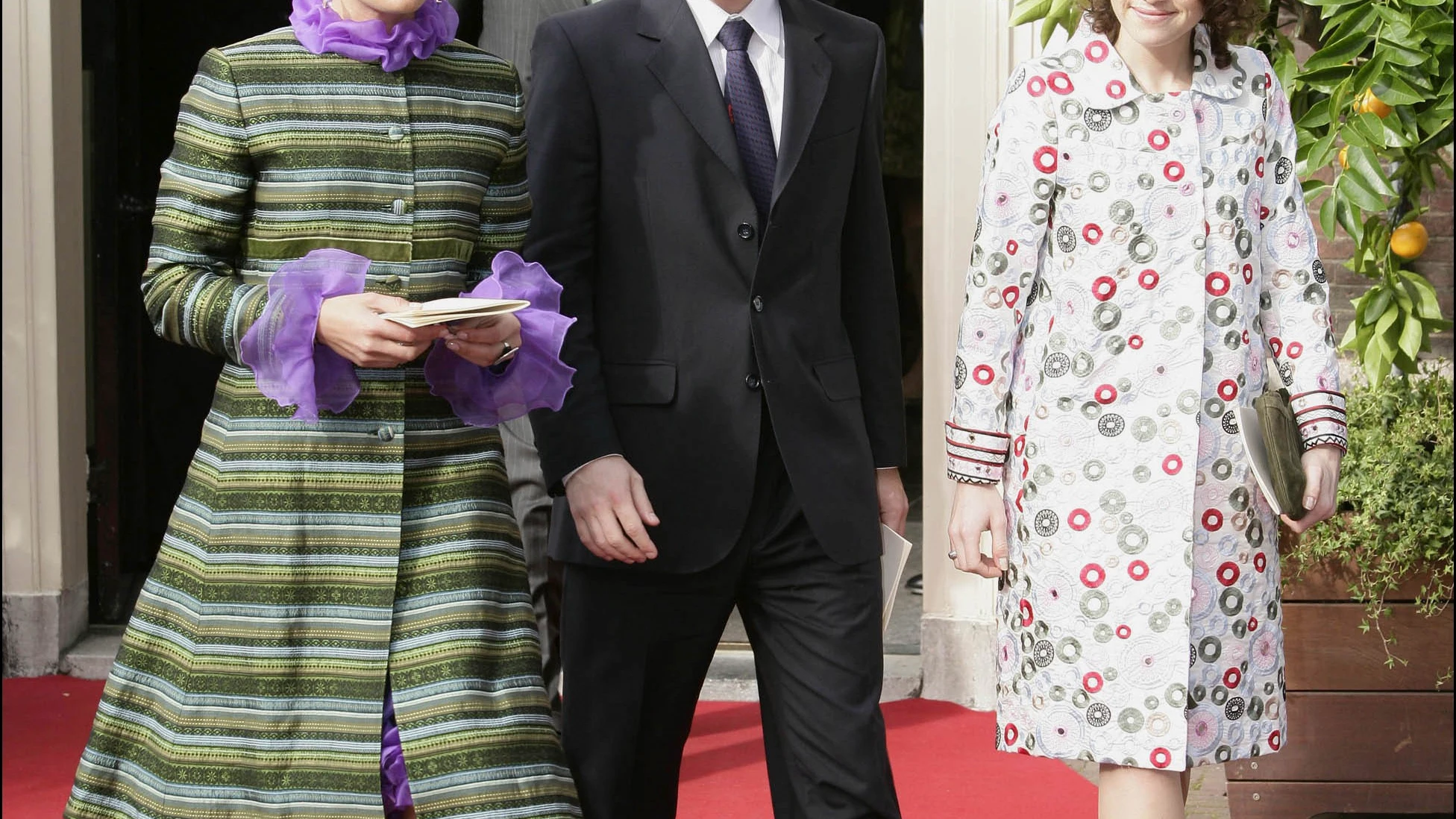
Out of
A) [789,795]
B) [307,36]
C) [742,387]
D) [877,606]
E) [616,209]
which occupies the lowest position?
[789,795]

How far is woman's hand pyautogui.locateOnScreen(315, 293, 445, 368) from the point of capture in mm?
2146

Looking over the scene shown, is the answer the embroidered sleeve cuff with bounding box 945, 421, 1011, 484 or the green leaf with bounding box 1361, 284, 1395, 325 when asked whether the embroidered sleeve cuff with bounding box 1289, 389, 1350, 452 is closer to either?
the embroidered sleeve cuff with bounding box 945, 421, 1011, 484

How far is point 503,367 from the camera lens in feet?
7.96

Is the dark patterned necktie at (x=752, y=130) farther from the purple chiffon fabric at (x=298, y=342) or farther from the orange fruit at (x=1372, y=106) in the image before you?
the orange fruit at (x=1372, y=106)

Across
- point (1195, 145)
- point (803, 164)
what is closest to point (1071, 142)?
point (1195, 145)

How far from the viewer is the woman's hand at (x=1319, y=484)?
9.48ft

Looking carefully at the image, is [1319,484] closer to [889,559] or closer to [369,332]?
[889,559]

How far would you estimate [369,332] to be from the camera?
2150mm

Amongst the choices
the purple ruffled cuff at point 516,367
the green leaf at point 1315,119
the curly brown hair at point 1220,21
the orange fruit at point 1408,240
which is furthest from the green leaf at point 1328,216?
the purple ruffled cuff at point 516,367

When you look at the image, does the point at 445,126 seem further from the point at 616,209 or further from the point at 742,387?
the point at 742,387

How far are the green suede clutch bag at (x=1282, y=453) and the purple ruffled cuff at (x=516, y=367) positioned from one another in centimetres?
116

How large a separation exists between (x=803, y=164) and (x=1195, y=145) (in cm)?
65

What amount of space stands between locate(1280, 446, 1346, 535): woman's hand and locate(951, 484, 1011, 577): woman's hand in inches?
18.5

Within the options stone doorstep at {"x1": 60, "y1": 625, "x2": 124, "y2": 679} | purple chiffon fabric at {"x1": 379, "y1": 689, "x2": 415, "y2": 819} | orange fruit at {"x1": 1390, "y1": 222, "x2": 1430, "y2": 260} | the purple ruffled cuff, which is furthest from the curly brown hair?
stone doorstep at {"x1": 60, "y1": 625, "x2": 124, "y2": 679}
